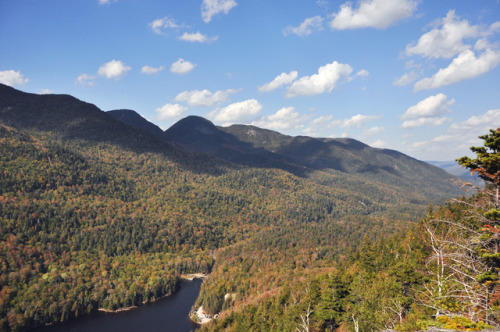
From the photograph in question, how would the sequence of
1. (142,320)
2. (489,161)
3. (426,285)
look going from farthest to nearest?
(142,320)
(426,285)
(489,161)

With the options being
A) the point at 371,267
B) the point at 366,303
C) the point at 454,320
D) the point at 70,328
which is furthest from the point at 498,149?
the point at 70,328

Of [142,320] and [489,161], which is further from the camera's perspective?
[142,320]

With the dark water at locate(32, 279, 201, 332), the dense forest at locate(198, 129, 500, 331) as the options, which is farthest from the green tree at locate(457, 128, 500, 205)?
the dark water at locate(32, 279, 201, 332)

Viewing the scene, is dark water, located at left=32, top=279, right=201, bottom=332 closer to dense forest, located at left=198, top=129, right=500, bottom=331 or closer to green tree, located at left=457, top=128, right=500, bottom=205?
dense forest, located at left=198, top=129, right=500, bottom=331

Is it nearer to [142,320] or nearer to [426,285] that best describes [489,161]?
[426,285]

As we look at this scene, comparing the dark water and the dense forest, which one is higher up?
the dense forest

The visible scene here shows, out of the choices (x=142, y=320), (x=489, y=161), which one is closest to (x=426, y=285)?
(x=489, y=161)

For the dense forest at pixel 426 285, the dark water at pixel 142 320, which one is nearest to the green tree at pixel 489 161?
the dense forest at pixel 426 285

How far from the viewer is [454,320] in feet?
56.6

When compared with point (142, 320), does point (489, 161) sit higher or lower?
higher

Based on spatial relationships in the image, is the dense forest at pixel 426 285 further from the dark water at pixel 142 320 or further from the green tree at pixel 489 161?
the dark water at pixel 142 320

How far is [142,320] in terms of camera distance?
139m

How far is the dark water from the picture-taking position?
131m

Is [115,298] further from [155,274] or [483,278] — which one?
[483,278]
